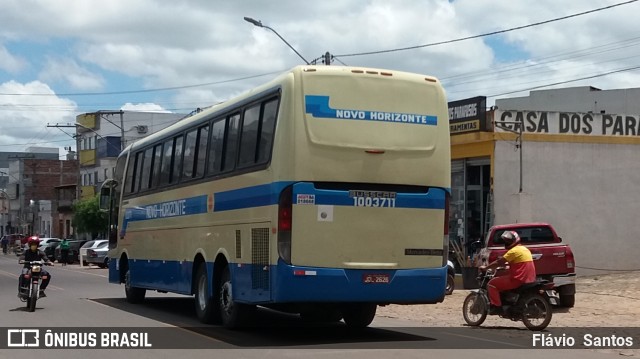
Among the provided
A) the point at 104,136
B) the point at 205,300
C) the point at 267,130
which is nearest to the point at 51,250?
the point at 104,136

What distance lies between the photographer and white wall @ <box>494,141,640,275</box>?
28453mm

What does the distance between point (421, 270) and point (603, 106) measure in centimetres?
4391

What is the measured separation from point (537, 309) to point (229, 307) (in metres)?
5.29

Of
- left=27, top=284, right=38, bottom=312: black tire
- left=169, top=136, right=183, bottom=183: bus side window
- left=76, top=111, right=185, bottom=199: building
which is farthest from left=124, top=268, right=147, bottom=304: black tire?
left=76, top=111, right=185, bottom=199: building

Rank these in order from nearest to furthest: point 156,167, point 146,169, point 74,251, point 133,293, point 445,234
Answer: point 445,234 → point 156,167 → point 146,169 → point 133,293 → point 74,251

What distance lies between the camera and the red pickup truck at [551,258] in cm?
1888

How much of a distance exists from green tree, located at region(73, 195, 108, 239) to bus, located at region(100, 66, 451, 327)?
55.2m

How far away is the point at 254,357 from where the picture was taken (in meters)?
11.4

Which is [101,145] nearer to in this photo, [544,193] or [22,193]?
[22,193]

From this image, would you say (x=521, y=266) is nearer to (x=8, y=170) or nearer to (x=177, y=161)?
(x=177, y=161)

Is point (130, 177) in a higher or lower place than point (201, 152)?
lower

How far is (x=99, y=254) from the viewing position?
46719 mm

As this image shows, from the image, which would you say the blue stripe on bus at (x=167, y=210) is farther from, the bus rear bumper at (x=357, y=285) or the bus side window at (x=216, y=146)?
the bus rear bumper at (x=357, y=285)

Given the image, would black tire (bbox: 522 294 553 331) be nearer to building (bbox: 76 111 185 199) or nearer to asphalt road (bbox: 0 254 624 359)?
asphalt road (bbox: 0 254 624 359)
